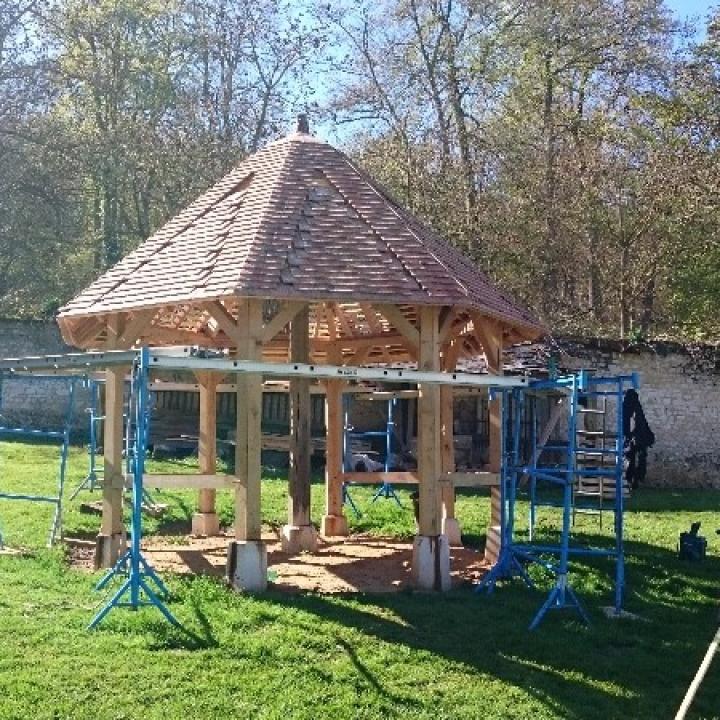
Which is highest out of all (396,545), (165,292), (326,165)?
(326,165)

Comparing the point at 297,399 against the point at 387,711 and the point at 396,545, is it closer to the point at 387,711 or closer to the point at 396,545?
the point at 396,545

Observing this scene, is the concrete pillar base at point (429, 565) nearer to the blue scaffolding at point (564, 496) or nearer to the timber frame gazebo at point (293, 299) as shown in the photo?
the timber frame gazebo at point (293, 299)

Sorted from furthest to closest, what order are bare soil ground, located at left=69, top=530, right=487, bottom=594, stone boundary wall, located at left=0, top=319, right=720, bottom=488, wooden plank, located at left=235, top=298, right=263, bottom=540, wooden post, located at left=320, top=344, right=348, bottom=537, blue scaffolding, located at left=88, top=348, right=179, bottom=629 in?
stone boundary wall, located at left=0, top=319, right=720, bottom=488 < wooden post, located at left=320, top=344, right=348, bottom=537 < bare soil ground, located at left=69, top=530, right=487, bottom=594 < wooden plank, located at left=235, top=298, right=263, bottom=540 < blue scaffolding, located at left=88, top=348, right=179, bottom=629

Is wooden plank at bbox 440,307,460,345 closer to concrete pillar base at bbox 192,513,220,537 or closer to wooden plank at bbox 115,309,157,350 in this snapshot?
wooden plank at bbox 115,309,157,350

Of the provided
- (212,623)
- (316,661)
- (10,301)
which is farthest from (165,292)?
(10,301)

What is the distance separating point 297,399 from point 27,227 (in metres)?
20.5

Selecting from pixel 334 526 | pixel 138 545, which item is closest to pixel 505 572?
pixel 334 526

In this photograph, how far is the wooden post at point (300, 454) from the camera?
35.5 ft

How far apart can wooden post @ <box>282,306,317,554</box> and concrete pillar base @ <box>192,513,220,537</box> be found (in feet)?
4.68

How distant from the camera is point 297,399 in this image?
36.4 feet

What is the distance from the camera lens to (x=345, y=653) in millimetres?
6828

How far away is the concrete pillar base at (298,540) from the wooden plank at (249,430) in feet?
7.46

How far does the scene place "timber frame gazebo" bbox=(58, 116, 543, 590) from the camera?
8742mm

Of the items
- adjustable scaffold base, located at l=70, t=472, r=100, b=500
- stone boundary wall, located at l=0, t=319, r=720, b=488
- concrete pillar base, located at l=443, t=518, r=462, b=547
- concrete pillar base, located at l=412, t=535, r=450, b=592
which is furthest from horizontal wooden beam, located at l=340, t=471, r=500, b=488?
stone boundary wall, located at l=0, t=319, r=720, b=488
